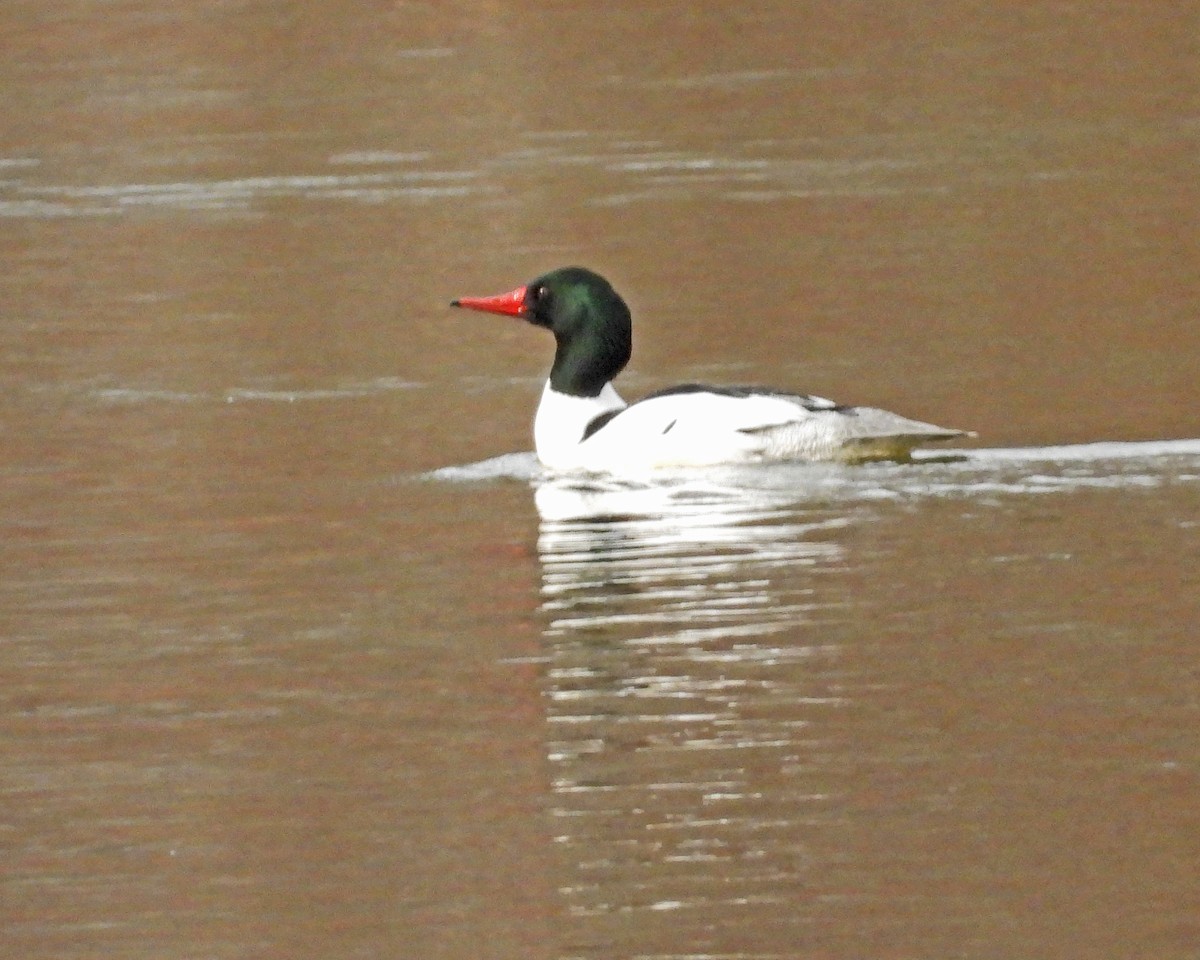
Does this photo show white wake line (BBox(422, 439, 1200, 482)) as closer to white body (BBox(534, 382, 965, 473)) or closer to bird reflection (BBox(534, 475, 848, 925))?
white body (BBox(534, 382, 965, 473))

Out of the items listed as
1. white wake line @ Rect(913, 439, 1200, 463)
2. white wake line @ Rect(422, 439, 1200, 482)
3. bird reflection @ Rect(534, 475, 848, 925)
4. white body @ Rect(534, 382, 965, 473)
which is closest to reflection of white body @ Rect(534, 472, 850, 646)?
bird reflection @ Rect(534, 475, 848, 925)

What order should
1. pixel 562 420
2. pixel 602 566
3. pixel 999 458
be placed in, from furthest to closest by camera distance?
pixel 562 420 < pixel 999 458 < pixel 602 566

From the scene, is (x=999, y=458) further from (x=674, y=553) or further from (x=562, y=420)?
(x=674, y=553)

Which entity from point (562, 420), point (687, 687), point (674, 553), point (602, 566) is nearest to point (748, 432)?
point (562, 420)

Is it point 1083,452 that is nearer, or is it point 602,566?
point 602,566

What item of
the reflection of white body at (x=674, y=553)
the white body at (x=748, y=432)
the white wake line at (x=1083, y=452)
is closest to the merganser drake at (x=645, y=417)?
the white body at (x=748, y=432)

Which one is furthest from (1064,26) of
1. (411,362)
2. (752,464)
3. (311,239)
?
(752,464)

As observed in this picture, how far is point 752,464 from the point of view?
40.1ft

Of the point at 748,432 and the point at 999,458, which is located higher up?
the point at 748,432

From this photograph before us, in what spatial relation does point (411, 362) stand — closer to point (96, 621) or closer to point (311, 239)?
point (311, 239)

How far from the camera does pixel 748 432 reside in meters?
12.1

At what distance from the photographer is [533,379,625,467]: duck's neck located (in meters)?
12.9

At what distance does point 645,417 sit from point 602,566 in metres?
1.91

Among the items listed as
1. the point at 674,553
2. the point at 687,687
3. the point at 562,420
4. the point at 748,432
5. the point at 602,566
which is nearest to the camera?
the point at 687,687
